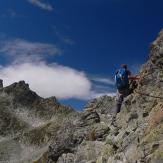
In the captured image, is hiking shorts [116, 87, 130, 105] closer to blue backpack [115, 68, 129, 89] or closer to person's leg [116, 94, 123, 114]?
person's leg [116, 94, 123, 114]

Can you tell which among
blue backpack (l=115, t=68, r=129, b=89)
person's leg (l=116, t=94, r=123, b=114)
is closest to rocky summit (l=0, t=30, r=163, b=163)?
person's leg (l=116, t=94, r=123, b=114)

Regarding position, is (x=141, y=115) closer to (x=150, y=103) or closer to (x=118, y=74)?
(x=150, y=103)

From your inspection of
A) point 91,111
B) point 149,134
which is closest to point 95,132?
point 91,111

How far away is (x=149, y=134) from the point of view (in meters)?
30.9

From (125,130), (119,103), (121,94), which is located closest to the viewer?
(125,130)

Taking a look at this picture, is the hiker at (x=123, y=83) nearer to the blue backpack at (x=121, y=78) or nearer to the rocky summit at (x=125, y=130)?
the blue backpack at (x=121, y=78)

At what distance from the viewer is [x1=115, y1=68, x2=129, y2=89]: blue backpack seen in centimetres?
4047

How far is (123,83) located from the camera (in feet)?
134

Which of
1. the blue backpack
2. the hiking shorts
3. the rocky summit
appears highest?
the blue backpack

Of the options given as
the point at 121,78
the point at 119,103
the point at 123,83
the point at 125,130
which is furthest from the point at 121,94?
the point at 125,130

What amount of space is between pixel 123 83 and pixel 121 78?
1.88 feet

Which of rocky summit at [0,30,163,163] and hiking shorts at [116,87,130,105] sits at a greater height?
hiking shorts at [116,87,130,105]

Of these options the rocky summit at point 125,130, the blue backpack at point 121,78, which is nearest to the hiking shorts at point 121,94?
the rocky summit at point 125,130

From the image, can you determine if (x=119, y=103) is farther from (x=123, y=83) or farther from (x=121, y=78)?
(x=121, y=78)
